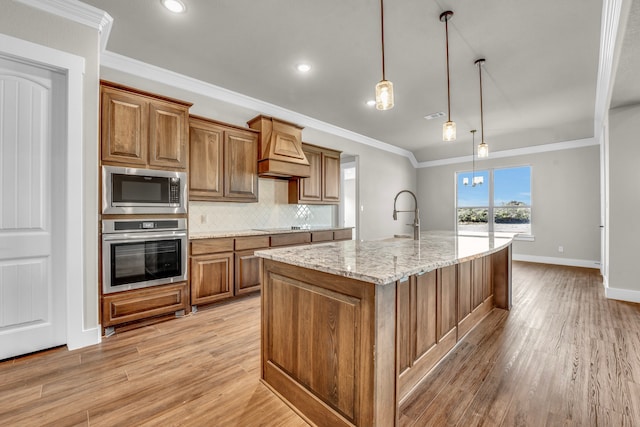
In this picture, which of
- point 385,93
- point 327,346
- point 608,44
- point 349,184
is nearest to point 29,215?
point 327,346

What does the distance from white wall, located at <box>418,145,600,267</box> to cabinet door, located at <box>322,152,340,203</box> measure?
13.8ft

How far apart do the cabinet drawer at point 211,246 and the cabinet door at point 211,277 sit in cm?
5

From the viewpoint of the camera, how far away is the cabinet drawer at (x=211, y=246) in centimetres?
307

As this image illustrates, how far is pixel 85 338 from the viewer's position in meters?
2.30

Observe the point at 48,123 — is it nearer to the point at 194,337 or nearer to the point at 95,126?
the point at 95,126

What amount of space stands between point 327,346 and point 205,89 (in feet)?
11.5

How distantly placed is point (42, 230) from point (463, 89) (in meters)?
4.77

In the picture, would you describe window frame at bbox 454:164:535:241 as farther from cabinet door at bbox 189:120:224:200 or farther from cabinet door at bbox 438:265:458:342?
cabinet door at bbox 189:120:224:200

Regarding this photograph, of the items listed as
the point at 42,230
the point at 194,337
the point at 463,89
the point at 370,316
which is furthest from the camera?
the point at 463,89

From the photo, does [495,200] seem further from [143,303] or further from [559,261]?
[143,303]

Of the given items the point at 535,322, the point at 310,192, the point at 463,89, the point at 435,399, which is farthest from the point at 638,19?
the point at 310,192

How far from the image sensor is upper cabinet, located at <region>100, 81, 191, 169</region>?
2510mm

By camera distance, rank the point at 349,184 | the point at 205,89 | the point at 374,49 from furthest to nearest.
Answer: the point at 349,184, the point at 205,89, the point at 374,49

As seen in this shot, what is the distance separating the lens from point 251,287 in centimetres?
355
